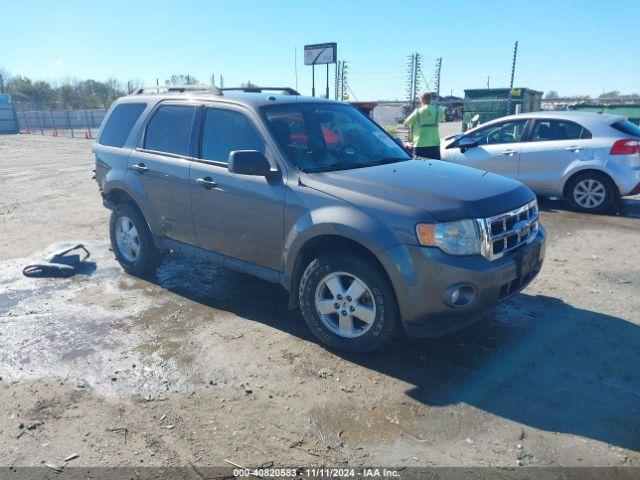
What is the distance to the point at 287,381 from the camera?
362 centimetres

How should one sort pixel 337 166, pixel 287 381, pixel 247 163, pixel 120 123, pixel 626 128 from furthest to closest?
pixel 626 128 < pixel 120 123 < pixel 337 166 < pixel 247 163 < pixel 287 381

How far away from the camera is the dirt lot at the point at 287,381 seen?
2941 mm

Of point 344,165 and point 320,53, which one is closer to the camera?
point 344,165

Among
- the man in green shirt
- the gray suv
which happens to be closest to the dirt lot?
the gray suv

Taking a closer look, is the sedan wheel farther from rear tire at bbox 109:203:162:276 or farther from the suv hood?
rear tire at bbox 109:203:162:276

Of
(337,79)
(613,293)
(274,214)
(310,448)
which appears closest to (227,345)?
(274,214)

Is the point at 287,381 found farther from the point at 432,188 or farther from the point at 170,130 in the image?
the point at 170,130

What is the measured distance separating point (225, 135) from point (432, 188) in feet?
6.45

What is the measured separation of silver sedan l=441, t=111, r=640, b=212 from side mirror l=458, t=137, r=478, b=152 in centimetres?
4

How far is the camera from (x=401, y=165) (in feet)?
14.7

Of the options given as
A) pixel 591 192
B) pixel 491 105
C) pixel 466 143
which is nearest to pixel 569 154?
pixel 591 192

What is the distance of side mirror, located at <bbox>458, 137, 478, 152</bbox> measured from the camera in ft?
27.6

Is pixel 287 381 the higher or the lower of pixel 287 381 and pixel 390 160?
the lower

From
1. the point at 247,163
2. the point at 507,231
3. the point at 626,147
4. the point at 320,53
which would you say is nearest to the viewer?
the point at 507,231
